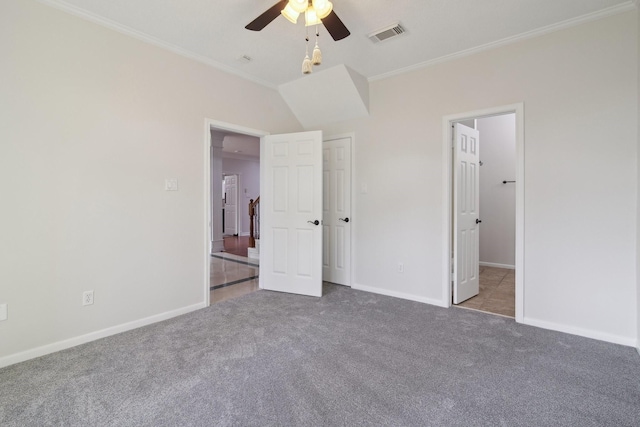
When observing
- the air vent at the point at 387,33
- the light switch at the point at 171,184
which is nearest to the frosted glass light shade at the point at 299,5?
the air vent at the point at 387,33

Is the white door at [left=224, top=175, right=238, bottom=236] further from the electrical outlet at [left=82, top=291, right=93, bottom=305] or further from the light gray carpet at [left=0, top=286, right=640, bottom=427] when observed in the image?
the electrical outlet at [left=82, top=291, right=93, bottom=305]

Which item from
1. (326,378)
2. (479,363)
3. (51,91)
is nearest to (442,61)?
(479,363)

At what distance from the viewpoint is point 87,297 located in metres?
2.53

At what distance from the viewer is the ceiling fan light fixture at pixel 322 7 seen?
6.45ft

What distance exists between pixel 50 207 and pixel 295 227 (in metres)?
2.33

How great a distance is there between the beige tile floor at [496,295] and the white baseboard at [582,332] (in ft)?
0.86

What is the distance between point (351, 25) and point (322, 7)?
0.77m

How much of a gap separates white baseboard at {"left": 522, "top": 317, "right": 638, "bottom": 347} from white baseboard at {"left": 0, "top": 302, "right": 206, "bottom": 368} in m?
3.36

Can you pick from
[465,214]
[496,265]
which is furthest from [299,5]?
[496,265]

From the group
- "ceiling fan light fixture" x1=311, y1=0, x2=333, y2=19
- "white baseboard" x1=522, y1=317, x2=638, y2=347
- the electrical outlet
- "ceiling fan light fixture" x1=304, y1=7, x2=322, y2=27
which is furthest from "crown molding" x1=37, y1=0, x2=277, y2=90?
"white baseboard" x1=522, y1=317, x2=638, y2=347

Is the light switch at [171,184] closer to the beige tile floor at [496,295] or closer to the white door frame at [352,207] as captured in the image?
the white door frame at [352,207]

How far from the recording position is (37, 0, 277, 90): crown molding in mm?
2380

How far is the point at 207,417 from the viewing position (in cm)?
163

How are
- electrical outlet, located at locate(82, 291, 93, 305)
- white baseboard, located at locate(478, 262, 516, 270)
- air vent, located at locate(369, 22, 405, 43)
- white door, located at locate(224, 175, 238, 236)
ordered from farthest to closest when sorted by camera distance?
1. white door, located at locate(224, 175, 238, 236)
2. white baseboard, located at locate(478, 262, 516, 270)
3. air vent, located at locate(369, 22, 405, 43)
4. electrical outlet, located at locate(82, 291, 93, 305)
